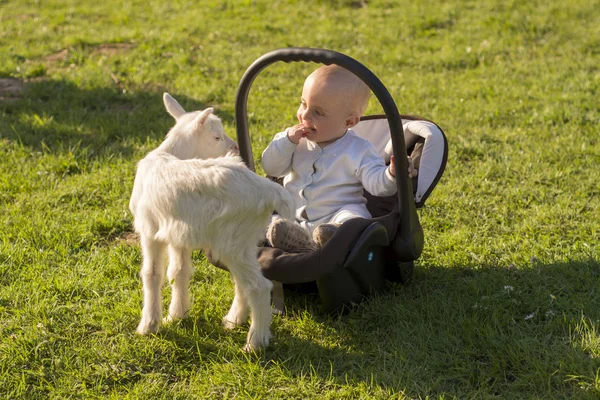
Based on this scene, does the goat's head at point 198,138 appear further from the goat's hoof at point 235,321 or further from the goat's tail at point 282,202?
the goat's hoof at point 235,321

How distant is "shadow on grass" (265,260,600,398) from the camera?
3461 millimetres

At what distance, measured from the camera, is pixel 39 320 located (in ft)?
13.1

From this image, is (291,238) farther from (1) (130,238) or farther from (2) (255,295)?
(1) (130,238)

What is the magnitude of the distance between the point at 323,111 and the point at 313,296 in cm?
115

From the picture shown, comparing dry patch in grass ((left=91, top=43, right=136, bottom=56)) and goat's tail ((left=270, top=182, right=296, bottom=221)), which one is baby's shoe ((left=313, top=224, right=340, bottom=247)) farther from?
dry patch in grass ((left=91, top=43, right=136, bottom=56))

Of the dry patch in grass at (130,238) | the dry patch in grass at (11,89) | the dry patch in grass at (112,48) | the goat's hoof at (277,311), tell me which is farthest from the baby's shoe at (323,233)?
the dry patch in grass at (112,48)

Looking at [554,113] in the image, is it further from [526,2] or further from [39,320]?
[39,320]

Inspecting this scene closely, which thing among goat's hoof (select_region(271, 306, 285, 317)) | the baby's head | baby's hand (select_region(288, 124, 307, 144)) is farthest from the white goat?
the baby's head

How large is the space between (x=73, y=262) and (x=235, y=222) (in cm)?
181

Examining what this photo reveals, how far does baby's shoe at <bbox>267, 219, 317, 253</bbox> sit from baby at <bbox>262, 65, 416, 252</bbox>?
8cm

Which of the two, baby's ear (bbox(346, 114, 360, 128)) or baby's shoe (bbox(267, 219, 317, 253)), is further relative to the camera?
baby's ear (bbox(346, 114, 360, 128))

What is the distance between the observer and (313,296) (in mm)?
4332

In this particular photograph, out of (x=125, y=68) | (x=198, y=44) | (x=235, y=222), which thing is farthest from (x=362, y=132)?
(x=198, y=44)

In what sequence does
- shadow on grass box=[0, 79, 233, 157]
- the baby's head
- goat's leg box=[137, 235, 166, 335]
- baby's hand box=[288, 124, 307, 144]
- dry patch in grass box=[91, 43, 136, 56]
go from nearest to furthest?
goat's leg box=[137, 235, 166, 335] < the baby's head < baby's hand box=[288, 124, 307, 144] < shadow on grass box=[0, 79, 233, 157] < dry patch in grass box=[91, 43, 136, 56]
